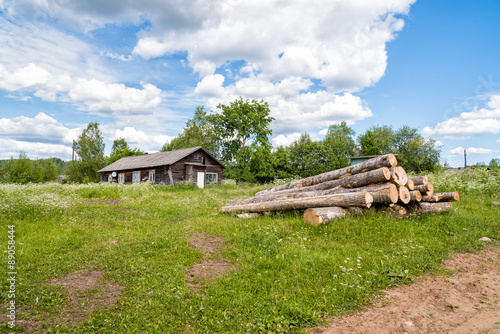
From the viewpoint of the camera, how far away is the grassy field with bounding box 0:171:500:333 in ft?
12.8

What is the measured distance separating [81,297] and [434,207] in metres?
10.2

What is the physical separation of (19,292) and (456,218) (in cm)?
1133

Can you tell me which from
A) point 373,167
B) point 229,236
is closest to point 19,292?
point 229,236

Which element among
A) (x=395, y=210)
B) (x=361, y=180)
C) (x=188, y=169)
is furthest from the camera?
(x=188, y=169)

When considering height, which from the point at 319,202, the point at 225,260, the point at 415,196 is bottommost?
the point at 225,260

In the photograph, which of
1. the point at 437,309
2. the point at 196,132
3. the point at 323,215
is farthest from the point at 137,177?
the point at 437,309

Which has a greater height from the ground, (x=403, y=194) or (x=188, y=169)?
(x=188, y=169)

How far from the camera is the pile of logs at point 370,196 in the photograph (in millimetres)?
7770

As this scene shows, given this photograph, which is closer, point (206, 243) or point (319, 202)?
point (206, 243)

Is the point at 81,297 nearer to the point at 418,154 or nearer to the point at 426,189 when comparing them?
the point at 426,189

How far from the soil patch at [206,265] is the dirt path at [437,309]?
2.29 meters

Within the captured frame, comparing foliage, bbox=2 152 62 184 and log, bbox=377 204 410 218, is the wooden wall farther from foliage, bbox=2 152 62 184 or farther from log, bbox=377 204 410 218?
log, bbox=377 204 410 218

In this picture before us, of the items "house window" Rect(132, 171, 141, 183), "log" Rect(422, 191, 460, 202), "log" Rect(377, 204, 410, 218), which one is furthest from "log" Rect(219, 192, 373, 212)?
"house window" Rect(132, 171, 141, 183)

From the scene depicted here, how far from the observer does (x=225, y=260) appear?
19.5 ft
